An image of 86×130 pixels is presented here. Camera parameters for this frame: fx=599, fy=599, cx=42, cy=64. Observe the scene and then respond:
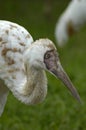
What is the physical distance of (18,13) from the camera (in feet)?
60.5

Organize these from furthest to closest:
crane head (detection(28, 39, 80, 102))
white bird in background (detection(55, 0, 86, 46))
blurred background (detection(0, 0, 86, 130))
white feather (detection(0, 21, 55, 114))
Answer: white bird in background (detection(55, 0, 86, 46)) → blurred background (detection(0, 0, 86, 130)) → white feather (detection(0, 21, 55, 114)) → crane head (detection(28, 39, 80, 102))

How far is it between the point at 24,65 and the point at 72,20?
5025 millimetres

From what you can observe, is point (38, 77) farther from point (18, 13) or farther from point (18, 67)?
point (18, 13)

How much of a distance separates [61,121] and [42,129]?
0.90 feet

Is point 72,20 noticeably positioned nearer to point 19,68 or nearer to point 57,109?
point 57,109

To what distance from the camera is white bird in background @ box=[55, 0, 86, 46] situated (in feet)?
31.1

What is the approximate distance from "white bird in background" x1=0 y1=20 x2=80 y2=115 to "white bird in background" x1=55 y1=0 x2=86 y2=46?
160 inches

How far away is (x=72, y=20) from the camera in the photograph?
1002cm

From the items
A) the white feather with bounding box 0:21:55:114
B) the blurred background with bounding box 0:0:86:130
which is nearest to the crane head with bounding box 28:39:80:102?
the white feather with bounding box 0:21:55:114

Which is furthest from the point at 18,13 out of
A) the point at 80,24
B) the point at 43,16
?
the point at 80,24

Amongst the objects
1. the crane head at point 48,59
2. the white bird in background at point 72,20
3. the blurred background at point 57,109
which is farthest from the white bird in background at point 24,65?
the white bird in background at point 72,20

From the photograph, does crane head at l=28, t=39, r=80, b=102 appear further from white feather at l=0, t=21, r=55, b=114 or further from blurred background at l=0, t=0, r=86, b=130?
blurred background at l=0, t=0, r=86, b=130

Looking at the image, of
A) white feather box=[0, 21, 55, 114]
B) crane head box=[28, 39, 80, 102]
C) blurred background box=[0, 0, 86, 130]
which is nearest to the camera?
crane head box=[28, 39, 80, 102]

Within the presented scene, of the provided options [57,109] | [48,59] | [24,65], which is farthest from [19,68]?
[57,109]
